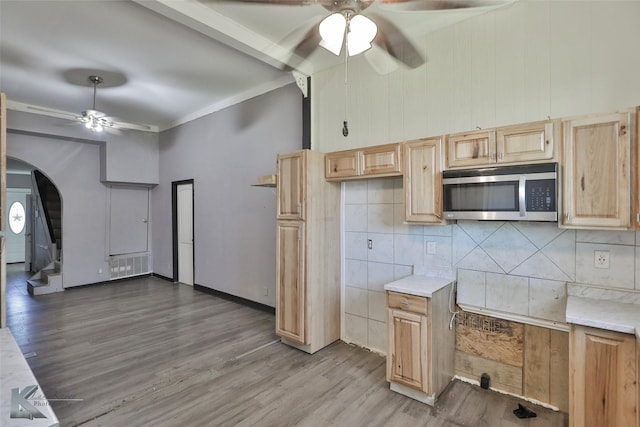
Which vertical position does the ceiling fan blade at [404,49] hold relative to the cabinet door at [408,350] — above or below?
above

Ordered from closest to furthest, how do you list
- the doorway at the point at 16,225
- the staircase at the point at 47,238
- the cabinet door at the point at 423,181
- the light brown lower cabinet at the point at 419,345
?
the light brown lower cabinet at the point at 419,345, the cabinet door at the point at 423,181, the staircase at the point at 47,238, the doorway at the point at 16,225

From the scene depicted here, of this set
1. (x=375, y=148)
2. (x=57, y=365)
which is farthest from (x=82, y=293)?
(x=375, y=148)

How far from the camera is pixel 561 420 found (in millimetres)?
2229

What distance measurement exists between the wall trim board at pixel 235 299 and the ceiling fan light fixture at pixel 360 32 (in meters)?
3.58

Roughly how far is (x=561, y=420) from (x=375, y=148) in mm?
2458

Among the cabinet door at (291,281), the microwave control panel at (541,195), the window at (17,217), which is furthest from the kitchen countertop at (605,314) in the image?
the window at (17,217)

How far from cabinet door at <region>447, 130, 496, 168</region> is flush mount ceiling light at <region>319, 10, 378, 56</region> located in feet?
3.46

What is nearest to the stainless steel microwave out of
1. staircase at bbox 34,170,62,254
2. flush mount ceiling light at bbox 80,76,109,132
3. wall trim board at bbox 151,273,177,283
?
flush mount ceiling light at bbox 80,76,109,132

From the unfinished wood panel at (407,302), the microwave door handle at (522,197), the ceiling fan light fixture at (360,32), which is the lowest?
the unfinished wood panel at (407,302)

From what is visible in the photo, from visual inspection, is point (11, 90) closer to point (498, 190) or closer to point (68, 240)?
point (68, 240)

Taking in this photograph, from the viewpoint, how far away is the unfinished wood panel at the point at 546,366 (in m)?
2.32

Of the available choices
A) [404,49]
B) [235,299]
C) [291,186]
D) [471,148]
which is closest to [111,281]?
[235,299]

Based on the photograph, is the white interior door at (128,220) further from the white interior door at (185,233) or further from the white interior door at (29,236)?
the white interior door at (29,236)

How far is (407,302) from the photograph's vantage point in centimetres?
248
